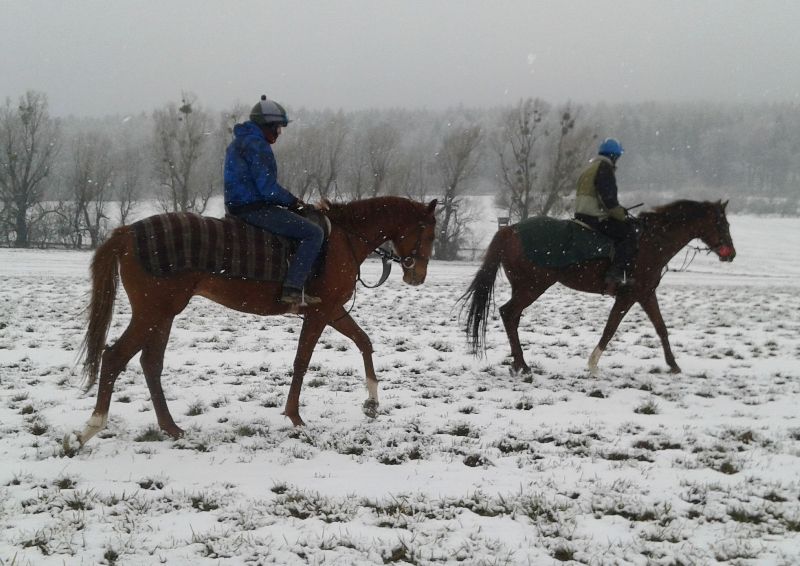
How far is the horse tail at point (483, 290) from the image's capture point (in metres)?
7.73

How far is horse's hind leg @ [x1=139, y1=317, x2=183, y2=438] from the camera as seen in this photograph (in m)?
5.00

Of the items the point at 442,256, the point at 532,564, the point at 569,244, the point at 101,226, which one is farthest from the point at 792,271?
the point at 101,226

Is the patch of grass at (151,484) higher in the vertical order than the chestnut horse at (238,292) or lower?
lower

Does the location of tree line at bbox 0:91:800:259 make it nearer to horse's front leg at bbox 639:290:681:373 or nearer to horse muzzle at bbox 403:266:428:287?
horse's front leg at bbox 639:290:681:373

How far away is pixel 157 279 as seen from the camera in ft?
15.7

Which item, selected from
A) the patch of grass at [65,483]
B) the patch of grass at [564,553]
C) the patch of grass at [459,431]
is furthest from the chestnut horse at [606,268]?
the patch of grass at [65,483]

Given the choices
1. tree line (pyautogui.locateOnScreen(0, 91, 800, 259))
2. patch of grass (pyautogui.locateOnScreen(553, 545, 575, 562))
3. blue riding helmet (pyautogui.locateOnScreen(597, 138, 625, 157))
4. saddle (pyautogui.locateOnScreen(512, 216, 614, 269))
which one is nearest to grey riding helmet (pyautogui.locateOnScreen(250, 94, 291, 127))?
saddle (pyautogui.locateOnScreen(512, 216, 614, 269))

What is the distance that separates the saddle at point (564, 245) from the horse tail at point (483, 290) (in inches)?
16.1

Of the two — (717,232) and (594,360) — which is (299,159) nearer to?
(717,232)

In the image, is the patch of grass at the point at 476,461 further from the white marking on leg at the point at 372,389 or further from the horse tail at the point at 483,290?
the horse tail at the point at 483,290

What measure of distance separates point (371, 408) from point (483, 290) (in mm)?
2787

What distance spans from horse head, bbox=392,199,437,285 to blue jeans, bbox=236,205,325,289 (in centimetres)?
110

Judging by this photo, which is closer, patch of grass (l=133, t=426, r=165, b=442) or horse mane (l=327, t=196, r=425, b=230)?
patch of grass (l=133, t=426, r=165, b=442)

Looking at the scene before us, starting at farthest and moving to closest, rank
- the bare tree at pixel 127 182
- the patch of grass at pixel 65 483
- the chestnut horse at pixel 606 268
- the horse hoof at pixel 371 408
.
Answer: the bare tree at pixel 127 182
the chestnut horse at pixel 606 268
the horse hoof at pixel 371 408
the patch of grass at pixel 65 483
